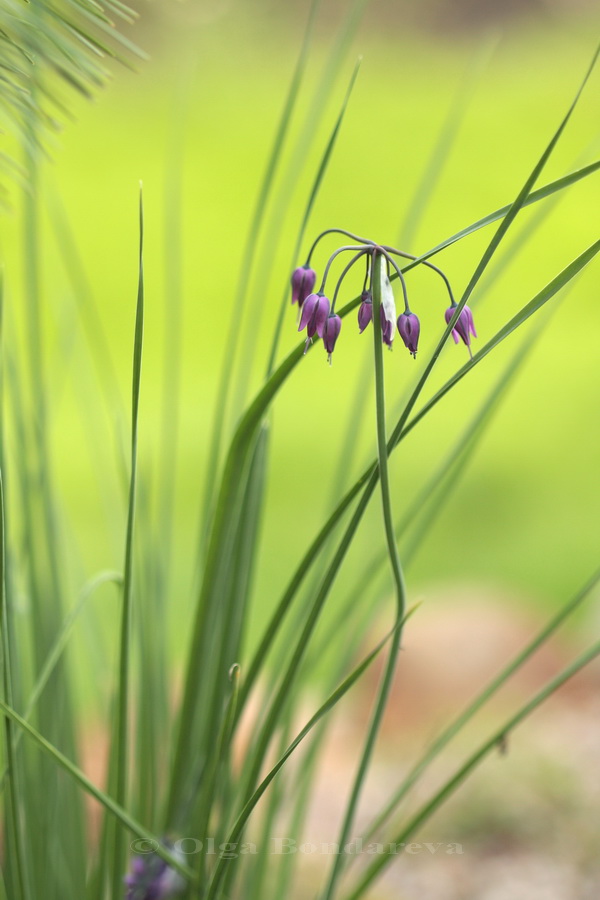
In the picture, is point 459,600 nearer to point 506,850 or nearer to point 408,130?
point 506,850

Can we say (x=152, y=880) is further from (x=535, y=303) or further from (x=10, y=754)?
(x=535, y=303)

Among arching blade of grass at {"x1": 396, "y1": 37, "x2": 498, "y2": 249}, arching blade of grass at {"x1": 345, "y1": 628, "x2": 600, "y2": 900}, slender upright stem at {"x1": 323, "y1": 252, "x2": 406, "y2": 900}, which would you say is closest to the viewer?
slender upright stem at {"x1": 323, "y1": 252, "x2": 406, "y2": 900}

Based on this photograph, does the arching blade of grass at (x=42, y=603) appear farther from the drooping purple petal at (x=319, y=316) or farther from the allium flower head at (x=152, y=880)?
the drooping purple petal at (x=319, y=316)

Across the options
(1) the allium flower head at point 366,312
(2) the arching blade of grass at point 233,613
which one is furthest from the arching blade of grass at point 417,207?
(1) the allium flower head at point 366,312

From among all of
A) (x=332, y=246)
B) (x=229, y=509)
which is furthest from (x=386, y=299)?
(x=332, y=246)

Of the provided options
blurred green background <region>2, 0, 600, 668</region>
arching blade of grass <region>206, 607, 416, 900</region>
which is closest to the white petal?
arching blade of grass <region>206, 607, 416, 900</region>

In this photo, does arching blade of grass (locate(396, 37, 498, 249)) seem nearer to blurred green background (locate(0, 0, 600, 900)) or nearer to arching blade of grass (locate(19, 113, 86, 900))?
blurred green background (locate(0, 0, 600, 900))
